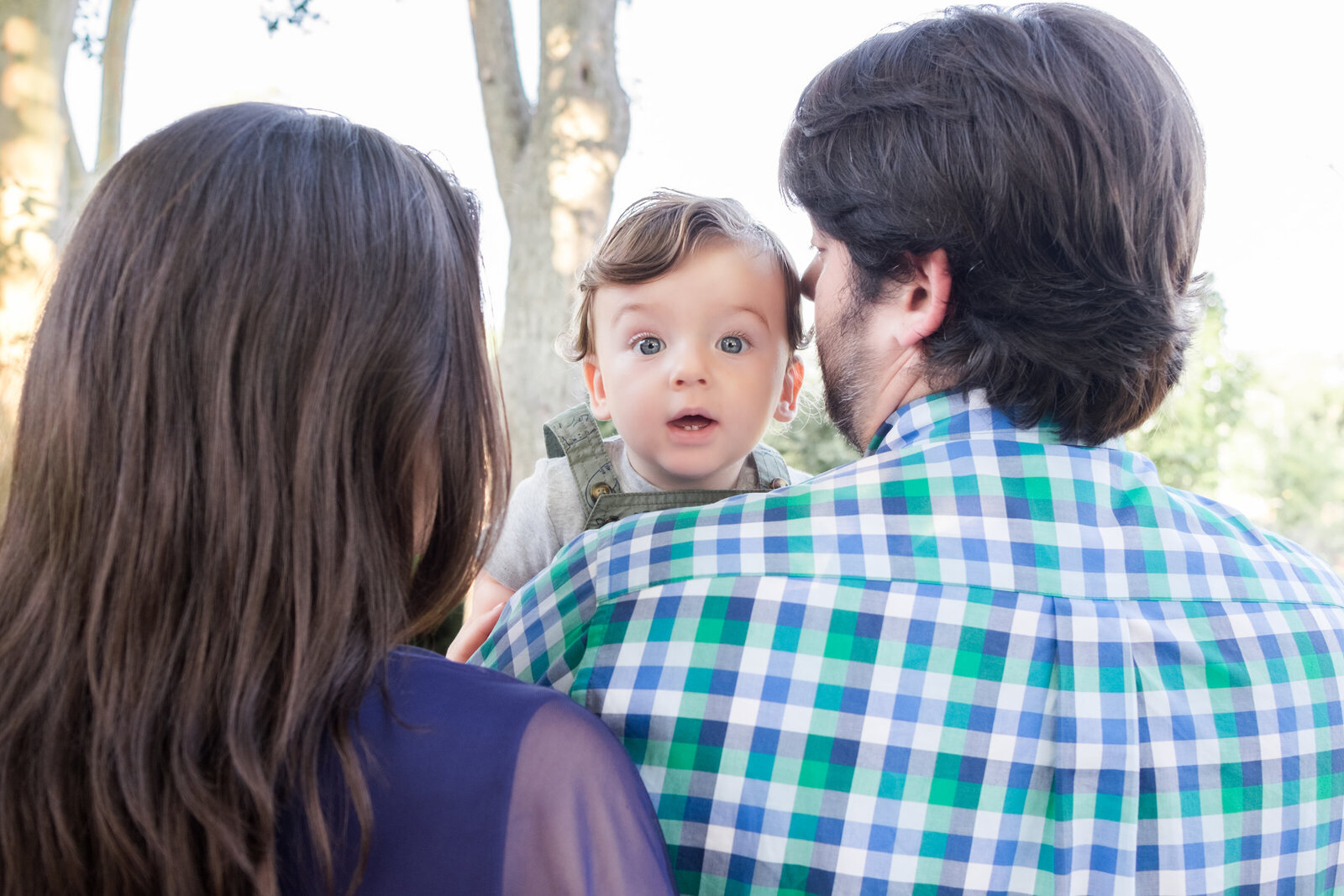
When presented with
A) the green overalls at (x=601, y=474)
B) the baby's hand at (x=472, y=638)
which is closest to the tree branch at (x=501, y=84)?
the green overalls at (x=601, y=474)

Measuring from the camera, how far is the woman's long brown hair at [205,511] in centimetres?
90

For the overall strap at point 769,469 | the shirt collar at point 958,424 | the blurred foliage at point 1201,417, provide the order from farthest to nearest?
the blurred foliage at point 1201,417, the overall strap at point 769,469, the shirt collar at point 958,424

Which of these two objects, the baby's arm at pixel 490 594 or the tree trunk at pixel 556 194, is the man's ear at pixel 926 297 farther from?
the tree trunk at pixel 556 194

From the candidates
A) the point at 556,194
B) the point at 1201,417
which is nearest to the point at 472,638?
the point at 556,194

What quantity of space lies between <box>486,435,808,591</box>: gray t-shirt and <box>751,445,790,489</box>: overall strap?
10.7 inches

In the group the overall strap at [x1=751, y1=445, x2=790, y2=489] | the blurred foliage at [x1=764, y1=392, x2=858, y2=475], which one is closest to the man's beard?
the overall strap at [x1=751, y1=445, x2=790, y2=489]

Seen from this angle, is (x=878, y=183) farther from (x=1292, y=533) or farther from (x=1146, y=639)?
(x=1292, y=533)

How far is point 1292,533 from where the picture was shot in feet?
50.8

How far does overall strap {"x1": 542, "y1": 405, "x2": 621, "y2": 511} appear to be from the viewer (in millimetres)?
2258

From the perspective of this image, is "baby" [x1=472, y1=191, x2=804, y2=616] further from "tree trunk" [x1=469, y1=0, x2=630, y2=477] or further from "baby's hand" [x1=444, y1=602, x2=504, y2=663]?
"tree trunk" [x1=469, y1=0, x2=630, y2=477]

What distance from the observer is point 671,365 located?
6.81ft

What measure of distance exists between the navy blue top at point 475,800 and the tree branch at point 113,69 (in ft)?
20.8

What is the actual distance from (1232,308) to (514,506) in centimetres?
683

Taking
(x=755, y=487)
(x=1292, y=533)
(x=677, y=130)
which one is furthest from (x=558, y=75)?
(x=1292, y=533)
